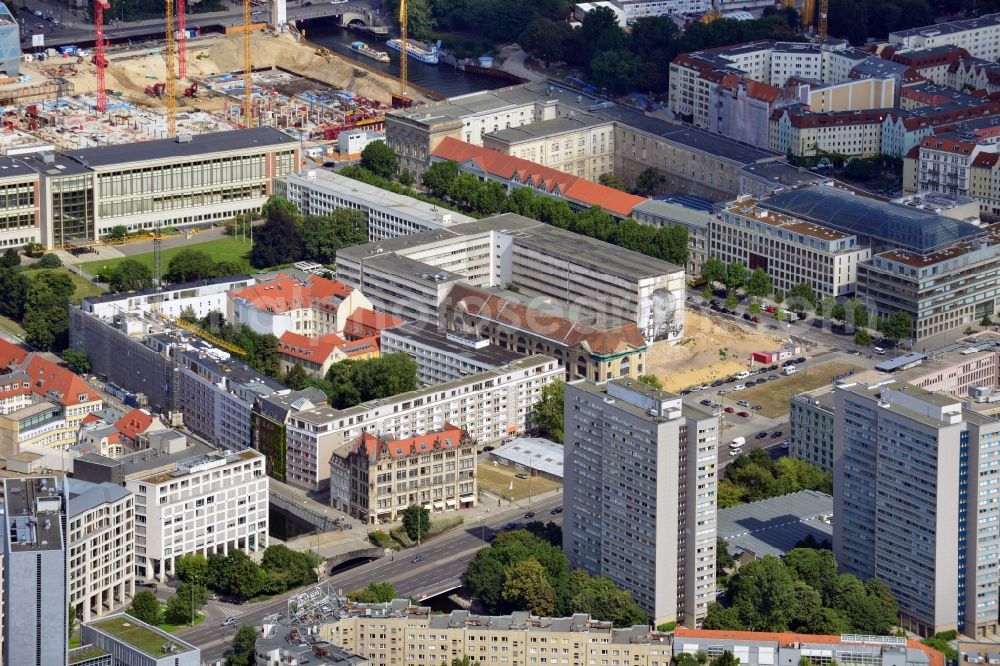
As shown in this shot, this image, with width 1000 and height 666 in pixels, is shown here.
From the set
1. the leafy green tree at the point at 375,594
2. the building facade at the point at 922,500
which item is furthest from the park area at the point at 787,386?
the leafy green tree at the point at 375,594

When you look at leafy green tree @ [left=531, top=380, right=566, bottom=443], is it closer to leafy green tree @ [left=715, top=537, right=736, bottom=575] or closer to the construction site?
leafy green tree @ [left=715, top=537, right=736, bottom=575]

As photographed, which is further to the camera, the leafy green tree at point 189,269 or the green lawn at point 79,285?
the green lawn at point 79,285

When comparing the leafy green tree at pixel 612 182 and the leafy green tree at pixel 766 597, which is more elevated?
the leafy green tree at pixel 612 182

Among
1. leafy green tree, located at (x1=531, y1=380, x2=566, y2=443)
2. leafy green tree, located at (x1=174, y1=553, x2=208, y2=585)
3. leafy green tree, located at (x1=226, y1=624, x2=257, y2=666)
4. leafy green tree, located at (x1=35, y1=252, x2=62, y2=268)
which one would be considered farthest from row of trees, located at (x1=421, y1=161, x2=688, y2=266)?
leafy green tree, located at (x1=226, y1=624, x2=257, y2=666)

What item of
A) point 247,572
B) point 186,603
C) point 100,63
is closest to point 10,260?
point 100,63

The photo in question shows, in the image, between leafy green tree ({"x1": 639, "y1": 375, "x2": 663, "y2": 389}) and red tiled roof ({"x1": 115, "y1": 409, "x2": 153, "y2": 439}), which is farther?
leafy green tree ({"x1": 639, "y1": 375, "x2": 663, "y2": 389})

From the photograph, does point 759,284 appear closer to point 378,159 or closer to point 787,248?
point 787,248

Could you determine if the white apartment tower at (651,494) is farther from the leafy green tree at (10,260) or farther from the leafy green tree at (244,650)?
the leafy green tree at (10,260)
